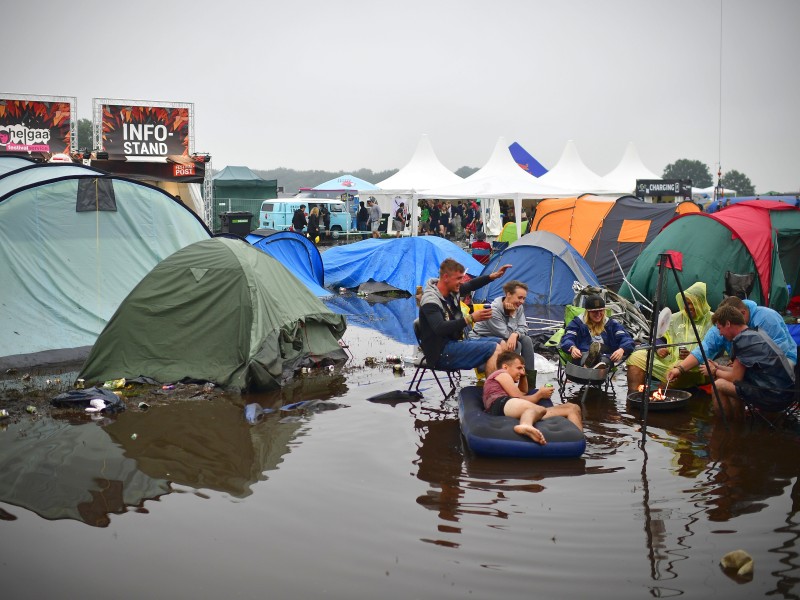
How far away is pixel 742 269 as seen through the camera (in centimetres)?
1406

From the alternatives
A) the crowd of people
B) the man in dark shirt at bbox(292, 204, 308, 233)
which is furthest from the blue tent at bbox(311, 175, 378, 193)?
the crowd of people

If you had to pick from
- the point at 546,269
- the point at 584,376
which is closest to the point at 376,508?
the point at 584,376

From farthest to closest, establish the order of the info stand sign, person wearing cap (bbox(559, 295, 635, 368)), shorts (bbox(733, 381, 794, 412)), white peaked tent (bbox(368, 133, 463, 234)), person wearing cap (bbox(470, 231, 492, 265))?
1. white peaked tent (bbox(368, 133, 463, 234))
2. the info stand sign
3. person wearing cap (bbox(470, 231, 492, 265))
4. person wearing cap (bbox(559, 295, 635, 368))
5. shorts (bbox(733, 381, 794, 412))

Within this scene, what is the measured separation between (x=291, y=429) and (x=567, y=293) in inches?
344

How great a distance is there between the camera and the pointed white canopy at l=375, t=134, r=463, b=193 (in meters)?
34.2

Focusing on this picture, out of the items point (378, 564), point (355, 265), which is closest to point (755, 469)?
point (378, 564)

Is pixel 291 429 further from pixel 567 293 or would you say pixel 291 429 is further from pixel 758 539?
pixel 567 293

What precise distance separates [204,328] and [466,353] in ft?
11.0

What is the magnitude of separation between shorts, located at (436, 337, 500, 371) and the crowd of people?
0.03 feet

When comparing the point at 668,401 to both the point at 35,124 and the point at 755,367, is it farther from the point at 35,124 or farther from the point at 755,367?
the point at 35,124

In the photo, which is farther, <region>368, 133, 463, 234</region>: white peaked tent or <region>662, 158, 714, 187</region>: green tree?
<region>662, 158, 714, 187</region>: green tree

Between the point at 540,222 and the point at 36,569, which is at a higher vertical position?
the point at 540,222

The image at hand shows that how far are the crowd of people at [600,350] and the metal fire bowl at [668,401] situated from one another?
15 centimetres

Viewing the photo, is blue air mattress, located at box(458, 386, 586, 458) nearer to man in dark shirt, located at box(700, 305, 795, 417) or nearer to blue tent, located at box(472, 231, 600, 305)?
man in dark shirt, located at box(700, 305, 795, 417)
